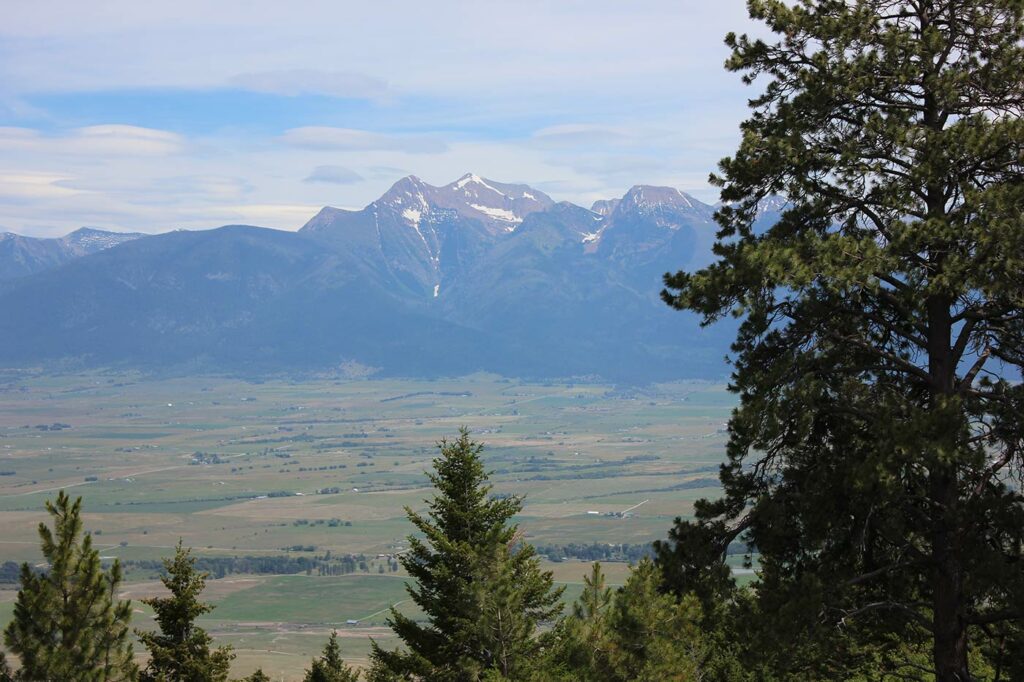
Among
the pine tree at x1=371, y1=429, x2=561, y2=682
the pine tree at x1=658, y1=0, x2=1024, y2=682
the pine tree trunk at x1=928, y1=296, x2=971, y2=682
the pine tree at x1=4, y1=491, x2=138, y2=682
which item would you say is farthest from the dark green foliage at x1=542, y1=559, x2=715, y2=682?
the pine tree at x1=4, y1=491, x2=138, y2=682

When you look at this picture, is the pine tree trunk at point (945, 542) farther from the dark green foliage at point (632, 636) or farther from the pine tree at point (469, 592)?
the pine tree at point (469, 592)

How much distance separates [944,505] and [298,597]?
125 meters

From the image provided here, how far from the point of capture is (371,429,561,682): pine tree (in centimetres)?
1958

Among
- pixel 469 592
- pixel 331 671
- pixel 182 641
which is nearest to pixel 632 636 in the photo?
pixel 469 592

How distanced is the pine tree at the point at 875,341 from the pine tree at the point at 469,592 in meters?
4.63

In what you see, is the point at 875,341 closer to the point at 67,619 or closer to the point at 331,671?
the point at 67,619

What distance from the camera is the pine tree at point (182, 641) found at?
2059cm

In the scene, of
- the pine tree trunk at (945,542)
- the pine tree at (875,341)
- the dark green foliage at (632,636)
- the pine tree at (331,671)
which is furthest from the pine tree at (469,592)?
the pine tree at (331,671)

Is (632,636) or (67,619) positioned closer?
(67,619)

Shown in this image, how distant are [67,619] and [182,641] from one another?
348 centimetres

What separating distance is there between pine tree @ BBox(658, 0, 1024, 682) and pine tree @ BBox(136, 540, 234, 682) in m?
9.30

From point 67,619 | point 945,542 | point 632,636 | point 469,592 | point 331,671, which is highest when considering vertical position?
point 945,542

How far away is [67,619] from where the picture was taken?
18.0 meters

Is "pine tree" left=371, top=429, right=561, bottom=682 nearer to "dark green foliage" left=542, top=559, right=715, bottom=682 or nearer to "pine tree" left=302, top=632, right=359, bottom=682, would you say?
"dark green foliage" left=542, top=559, right=715, bottom=682
